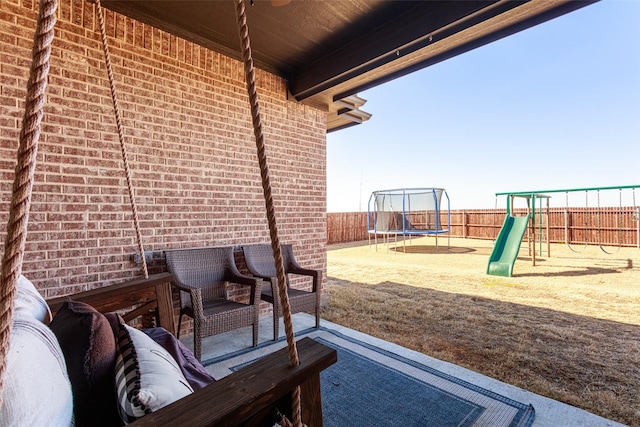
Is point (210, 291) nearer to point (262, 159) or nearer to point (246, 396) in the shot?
point (246, 396)

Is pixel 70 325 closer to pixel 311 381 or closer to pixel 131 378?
pixel 131 378

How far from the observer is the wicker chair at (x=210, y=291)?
7.48 ft

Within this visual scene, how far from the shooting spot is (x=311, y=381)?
0.88 metres

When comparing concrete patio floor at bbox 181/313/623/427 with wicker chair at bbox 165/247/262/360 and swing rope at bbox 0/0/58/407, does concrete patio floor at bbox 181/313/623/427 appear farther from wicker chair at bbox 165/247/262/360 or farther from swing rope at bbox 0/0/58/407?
swing rope at bbox 0/0/58/407

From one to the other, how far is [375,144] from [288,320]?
70.1 ft

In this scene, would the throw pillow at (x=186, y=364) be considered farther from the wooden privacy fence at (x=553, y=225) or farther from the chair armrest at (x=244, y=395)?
the wooden privacy fence at (x=553, y=225)

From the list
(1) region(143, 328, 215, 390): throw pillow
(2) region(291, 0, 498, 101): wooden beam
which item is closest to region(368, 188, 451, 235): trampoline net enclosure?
(2) region(291, 0, 498, 101): wooden beam

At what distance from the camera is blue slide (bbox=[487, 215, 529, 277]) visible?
572 centimetres

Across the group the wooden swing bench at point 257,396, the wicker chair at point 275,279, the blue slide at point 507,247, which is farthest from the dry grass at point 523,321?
the wooden swing bench at point 257,396

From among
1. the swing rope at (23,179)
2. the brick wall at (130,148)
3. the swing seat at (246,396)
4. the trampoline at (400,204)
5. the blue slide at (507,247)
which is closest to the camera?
the swing rope at (23,179)

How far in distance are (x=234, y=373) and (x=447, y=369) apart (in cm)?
195

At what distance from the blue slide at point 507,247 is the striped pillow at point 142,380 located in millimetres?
6145

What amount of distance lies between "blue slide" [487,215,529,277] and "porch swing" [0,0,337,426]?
5.83 metres

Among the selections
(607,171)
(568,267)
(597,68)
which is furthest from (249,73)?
(607,171)
